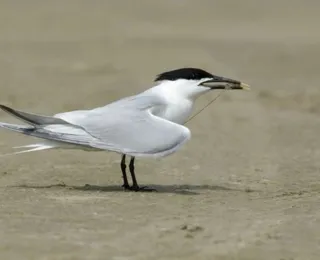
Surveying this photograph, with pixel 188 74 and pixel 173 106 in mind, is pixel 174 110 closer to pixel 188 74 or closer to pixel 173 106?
pixel 173 106

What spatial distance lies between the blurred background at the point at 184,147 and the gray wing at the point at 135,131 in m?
0.36

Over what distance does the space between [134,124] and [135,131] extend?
66mm

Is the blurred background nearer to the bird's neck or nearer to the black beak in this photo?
the bird's neck

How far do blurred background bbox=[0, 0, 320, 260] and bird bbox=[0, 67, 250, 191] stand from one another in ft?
1.17

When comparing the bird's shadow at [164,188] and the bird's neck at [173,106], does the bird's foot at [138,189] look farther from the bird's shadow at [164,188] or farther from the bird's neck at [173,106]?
the bird's neck at [173,106]

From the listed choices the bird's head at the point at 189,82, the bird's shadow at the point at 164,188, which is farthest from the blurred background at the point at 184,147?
the bird's head at the point at 189,82

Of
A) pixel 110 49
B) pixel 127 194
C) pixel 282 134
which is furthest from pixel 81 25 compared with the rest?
pixel 127 194

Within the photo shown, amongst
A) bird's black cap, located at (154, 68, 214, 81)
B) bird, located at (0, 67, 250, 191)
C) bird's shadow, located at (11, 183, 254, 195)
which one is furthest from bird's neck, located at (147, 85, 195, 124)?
bird's shadow, located at (11, 183, 254, 195)

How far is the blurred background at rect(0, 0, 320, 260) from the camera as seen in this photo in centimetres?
656

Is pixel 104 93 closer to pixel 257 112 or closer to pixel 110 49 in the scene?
pixel 257 112

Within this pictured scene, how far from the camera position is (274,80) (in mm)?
16906

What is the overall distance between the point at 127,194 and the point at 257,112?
5.97m

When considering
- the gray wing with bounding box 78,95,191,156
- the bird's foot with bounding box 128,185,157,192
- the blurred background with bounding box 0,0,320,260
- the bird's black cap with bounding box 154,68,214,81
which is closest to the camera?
the blurred background with bounding box 0,0,320,260

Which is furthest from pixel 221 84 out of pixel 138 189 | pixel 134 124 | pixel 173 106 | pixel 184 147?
pixel 184 147
